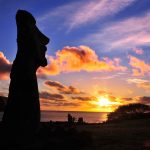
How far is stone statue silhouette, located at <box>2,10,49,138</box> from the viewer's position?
14688 millimetres

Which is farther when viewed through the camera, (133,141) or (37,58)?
(133,141)

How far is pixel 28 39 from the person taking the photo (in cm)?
1550

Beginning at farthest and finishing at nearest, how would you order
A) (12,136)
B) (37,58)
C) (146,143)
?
(146,143) < (37,58) < (12,136)

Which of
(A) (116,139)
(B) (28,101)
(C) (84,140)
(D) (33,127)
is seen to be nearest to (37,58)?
(B) (28,101)

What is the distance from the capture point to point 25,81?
48.8ft

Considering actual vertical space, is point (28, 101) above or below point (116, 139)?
above

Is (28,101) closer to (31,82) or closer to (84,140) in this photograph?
(31,82)

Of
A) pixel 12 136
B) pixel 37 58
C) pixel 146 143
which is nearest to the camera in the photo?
pixel 12 136

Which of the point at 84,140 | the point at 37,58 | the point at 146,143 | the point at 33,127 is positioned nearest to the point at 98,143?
the point at 84,140

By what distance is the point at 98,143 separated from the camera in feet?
57.5

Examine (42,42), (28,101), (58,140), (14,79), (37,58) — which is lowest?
(58,140)

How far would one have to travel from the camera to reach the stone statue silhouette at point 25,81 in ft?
48.2

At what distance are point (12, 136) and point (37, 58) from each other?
380 centimetres

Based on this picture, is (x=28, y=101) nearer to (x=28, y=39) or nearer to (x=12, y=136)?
(x=12, y=136)
